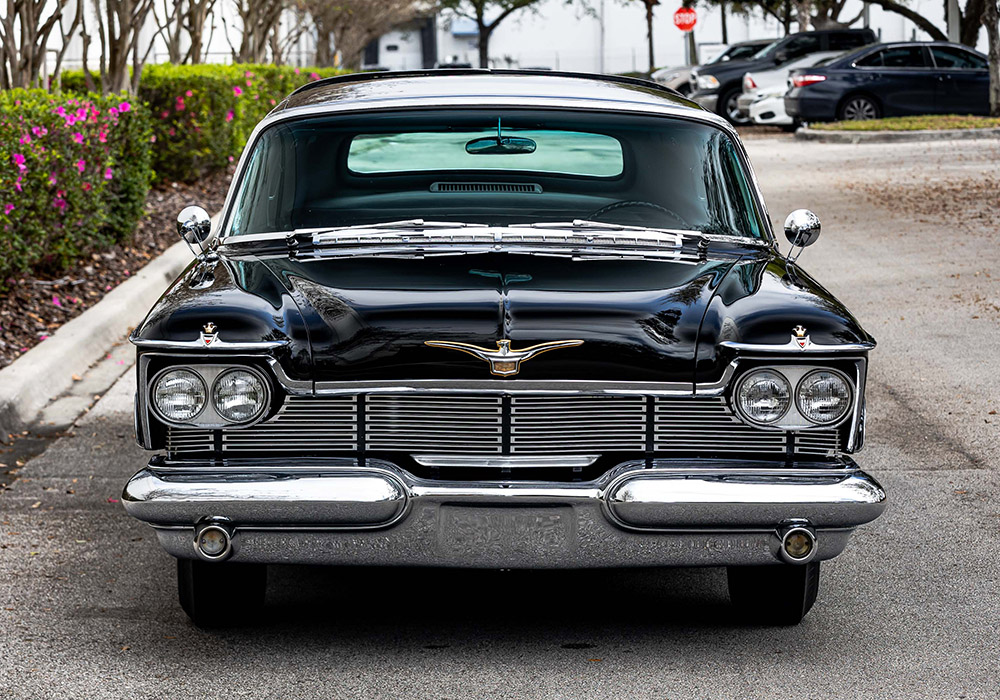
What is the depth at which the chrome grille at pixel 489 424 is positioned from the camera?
3.77 m

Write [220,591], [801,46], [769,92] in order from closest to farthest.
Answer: [220,591] → [769,92] → [801,46]

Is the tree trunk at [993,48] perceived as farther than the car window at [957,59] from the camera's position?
No

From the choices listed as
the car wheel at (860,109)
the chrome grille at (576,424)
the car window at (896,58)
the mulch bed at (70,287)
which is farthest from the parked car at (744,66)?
the chrome grille at (576,424)

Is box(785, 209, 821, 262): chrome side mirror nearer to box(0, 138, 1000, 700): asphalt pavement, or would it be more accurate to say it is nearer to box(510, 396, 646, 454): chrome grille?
box(0, 138, 1000, 700): asphalt pavement

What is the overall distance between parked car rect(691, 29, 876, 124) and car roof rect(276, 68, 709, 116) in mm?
21617

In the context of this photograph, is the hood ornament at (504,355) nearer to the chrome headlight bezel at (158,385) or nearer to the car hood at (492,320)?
the car hood at (492,320)

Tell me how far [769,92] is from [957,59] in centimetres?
328

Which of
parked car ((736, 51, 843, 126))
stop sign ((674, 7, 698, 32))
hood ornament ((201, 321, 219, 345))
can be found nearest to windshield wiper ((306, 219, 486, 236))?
hood ornament ((201, 321, 219, 345))

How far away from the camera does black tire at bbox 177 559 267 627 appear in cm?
408

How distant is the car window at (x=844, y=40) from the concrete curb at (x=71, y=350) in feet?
69.9

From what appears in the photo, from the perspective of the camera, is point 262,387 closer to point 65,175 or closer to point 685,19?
point 65,175

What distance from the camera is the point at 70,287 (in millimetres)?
9812

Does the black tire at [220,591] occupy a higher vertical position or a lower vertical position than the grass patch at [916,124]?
lower

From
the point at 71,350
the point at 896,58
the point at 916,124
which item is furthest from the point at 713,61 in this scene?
the point at 71,350
